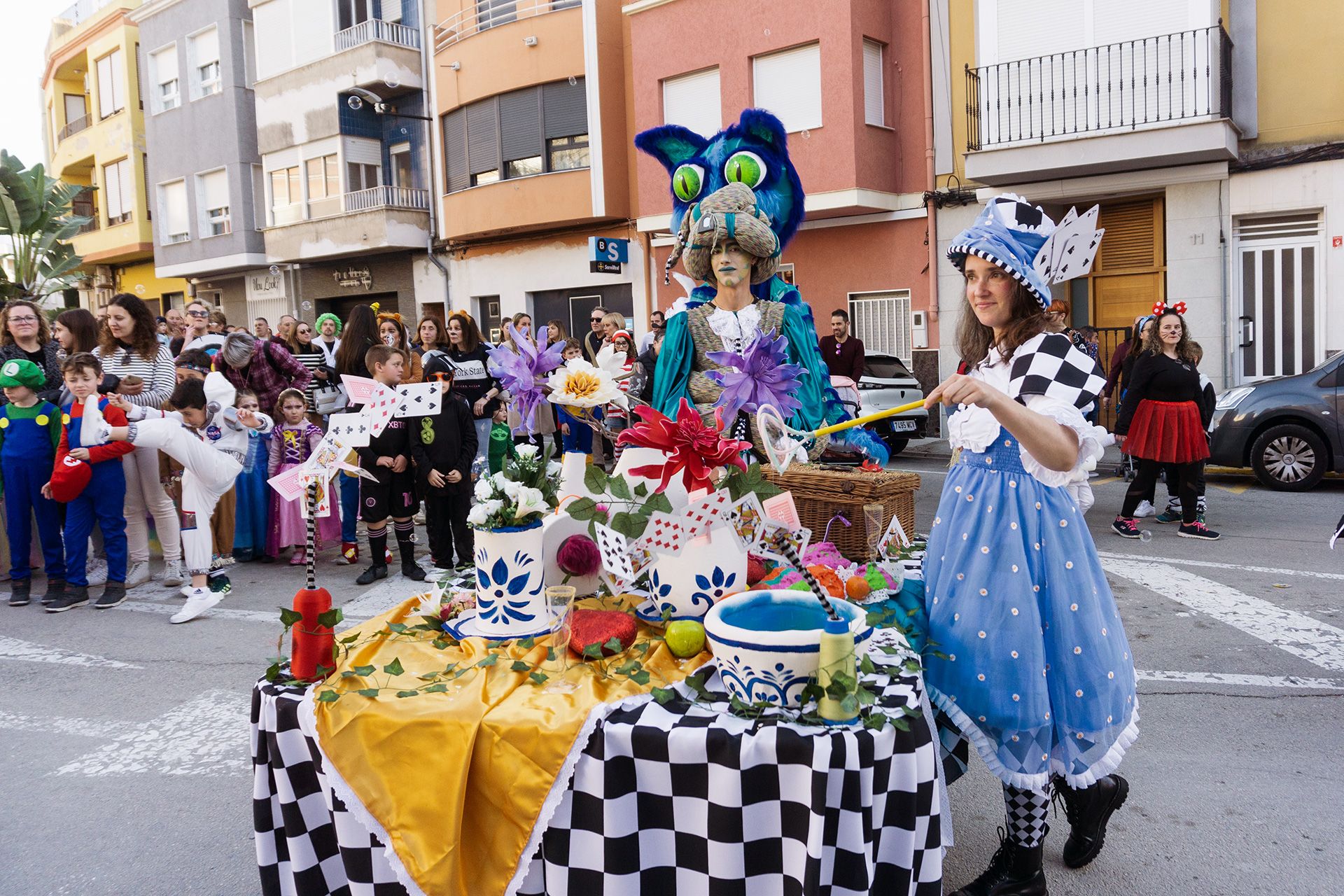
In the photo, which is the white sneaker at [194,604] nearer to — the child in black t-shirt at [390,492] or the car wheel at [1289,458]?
the child in black t-shirt at [390,492]

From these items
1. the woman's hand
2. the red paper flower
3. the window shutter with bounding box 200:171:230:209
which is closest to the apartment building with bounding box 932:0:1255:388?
the woman's hand

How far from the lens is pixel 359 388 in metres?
2.64

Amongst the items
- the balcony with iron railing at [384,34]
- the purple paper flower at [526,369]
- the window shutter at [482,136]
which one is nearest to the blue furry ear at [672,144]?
the purple paper flower at [526,369]

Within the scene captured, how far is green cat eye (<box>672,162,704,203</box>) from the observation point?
425 centimetres

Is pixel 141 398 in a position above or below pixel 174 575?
above

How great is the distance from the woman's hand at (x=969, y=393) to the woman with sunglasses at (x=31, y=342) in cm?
647

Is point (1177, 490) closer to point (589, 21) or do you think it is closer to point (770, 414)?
point (770, 414)

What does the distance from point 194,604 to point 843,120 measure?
11611 millimetres

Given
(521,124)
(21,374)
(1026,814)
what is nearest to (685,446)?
(1026,814)

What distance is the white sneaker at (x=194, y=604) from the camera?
589 centimetres

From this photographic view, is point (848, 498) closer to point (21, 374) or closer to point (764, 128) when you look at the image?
point (764, 128)

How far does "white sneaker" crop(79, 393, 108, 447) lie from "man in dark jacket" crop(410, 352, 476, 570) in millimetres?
1884

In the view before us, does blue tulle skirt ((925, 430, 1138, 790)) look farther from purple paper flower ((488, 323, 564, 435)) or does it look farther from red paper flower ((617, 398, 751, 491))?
purple paper flower ((488, 323, 564, 435))

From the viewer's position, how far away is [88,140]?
93.9 feet
